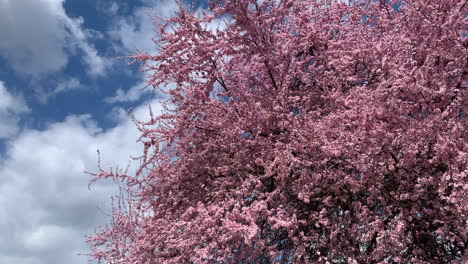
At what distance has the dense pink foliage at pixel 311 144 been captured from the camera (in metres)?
6.39

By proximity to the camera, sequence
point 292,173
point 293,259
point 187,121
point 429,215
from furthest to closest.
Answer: point 187,121, point 292,173, point 293,259, point 429,215

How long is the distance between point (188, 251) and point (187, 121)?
2754mm

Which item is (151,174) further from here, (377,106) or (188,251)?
(377,106)

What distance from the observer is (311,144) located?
695 cm

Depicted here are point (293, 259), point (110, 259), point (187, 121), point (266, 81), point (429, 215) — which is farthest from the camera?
point (110, 259)

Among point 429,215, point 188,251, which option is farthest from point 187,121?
point 429,215

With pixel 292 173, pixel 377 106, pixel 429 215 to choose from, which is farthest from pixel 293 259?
pixel 377 106

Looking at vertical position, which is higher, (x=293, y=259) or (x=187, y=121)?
(x=187, y=121)

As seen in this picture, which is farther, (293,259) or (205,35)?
(205,35)

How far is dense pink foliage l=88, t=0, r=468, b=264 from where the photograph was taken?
6.39 m

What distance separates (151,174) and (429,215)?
5896mm

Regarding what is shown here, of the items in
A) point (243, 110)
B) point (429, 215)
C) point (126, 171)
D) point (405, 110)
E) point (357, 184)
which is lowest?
point (429, 215)

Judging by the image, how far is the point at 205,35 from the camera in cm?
912

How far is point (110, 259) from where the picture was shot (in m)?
14.8
